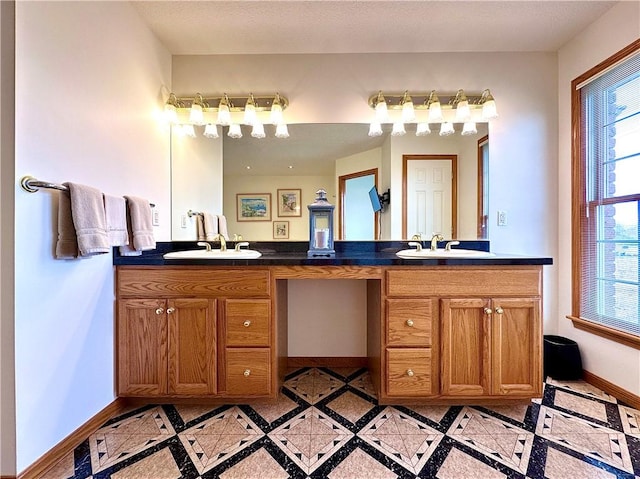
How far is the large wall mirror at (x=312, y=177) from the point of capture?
193 centimetres

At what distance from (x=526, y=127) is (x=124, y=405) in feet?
9.99

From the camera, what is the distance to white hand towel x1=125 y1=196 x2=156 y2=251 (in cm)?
145

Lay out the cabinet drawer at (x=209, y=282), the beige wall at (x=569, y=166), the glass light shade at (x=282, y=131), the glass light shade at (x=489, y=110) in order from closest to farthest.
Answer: the cabinet drawer at (x=209, y=282) → the beige wall at (x=569, y=166) → the glass light shade at (x=489, y=110) → the glass light shade at (x=282, y=131)

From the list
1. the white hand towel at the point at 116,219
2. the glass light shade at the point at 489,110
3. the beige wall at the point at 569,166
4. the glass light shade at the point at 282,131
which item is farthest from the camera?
the glass light shade at the point at 282,131

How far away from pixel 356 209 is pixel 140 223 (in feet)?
4.34

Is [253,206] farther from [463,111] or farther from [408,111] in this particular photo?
[463,111]

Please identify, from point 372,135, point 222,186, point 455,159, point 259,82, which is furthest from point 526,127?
point 222,186

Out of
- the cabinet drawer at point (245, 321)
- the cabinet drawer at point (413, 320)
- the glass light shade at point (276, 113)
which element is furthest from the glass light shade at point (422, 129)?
the cabinet drawer at point (245, 321)

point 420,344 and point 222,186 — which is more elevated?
point 222,186

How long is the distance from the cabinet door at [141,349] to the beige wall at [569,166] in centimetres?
251

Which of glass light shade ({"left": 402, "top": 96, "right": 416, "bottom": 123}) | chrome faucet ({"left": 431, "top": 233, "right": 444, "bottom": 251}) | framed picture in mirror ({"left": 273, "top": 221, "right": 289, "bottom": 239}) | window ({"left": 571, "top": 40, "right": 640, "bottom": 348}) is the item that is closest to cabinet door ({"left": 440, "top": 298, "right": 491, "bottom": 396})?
chrome faucet ({"left": 431, "top": 233, "right": 444, "bottom": 251})

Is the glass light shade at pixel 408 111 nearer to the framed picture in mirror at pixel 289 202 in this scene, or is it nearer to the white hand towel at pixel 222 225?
the framed picture in mirror at pixel 289 202

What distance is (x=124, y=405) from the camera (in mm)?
1495

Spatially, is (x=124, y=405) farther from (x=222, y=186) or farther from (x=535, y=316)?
(x=535, y=316)
